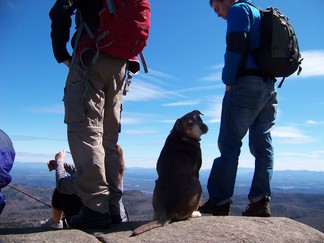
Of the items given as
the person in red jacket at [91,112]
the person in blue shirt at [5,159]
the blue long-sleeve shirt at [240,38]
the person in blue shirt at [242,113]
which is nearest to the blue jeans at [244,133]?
the person in blue shirt at [242,113]

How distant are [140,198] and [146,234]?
145 metres

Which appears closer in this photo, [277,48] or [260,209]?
[277,48]

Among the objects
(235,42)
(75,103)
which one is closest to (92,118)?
(75,103)

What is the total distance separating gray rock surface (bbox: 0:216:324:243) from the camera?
424 cm

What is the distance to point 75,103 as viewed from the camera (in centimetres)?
443

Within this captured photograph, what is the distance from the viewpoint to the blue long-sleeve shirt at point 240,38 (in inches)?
215

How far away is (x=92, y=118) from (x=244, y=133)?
2789mm

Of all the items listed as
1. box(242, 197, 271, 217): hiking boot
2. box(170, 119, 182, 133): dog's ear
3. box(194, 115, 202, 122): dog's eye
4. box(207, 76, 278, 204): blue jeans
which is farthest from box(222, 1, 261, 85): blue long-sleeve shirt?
box(242, 197, 271, 217): hiking boot

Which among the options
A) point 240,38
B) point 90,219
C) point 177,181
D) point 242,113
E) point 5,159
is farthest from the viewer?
point 242,113

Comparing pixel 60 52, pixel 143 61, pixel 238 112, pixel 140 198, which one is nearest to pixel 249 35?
pixel 238 112

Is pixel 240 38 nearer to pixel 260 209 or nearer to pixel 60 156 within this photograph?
pixel 260 209

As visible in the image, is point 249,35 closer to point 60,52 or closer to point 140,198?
point 60,52

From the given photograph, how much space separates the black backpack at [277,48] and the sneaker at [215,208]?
8.38ft

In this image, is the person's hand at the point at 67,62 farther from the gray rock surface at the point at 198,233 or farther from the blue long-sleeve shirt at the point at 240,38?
the blue long-sleeve shirt at the point at 240,38
